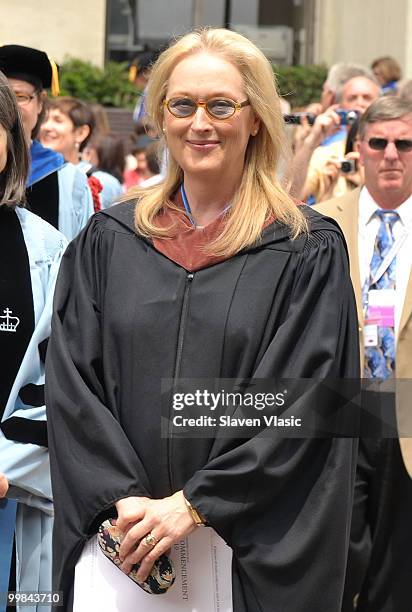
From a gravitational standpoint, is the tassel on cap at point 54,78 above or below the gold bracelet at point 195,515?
above

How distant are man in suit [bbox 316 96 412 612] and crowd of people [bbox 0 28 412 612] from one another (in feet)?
4.39

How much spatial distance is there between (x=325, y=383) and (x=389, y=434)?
5.91ft

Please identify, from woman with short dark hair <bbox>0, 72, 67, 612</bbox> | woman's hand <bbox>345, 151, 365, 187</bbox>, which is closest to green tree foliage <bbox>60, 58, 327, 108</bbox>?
woman's hand <bbox>345, 151, 365, 187</bbox>

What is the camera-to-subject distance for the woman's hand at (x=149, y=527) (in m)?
3.28

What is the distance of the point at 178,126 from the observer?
143 inches

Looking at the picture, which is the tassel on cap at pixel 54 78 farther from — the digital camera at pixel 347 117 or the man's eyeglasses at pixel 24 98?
the digital camera at pixel 347 117

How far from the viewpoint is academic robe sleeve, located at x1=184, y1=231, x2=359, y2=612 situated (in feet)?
10.9

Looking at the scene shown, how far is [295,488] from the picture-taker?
135 inches

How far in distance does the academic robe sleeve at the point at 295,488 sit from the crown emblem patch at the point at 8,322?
3.05ft

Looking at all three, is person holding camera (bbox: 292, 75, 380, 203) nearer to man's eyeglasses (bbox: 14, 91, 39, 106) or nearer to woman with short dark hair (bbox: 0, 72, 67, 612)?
man's eyeglasses (bbox: 14, 91, 39, 106)

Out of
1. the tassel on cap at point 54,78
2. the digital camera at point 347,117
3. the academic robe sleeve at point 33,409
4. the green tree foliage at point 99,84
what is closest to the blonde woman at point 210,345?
the academic robe sleeve at point 33,409

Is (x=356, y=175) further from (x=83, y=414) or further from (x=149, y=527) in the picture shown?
(x=149, y=527)

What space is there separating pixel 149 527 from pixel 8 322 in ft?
3.27

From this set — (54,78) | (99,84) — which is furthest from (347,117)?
(99,84)
